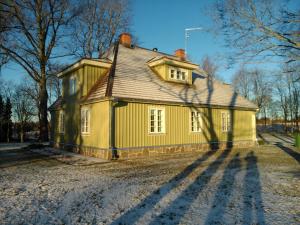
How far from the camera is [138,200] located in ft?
19.5

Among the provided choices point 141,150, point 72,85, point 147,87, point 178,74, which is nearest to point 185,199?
point 141,150

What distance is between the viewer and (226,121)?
18984 mm

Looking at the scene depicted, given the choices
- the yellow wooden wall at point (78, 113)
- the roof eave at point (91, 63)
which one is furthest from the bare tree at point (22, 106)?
the roof eave at point (91, 63)

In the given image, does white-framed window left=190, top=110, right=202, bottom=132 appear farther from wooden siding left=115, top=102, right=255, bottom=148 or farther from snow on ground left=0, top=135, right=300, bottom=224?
snow on ground left=0, top=135, right=300, bottom=224

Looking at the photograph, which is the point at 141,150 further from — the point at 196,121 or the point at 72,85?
the point at 72,85

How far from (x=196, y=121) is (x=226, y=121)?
3522 millimetres

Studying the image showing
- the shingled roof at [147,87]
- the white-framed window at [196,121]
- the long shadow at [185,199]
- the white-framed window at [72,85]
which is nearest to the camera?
the long shadow at [185,199]

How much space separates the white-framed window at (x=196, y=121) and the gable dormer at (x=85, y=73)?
6.45 metres

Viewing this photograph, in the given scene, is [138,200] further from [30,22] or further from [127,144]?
[30,22]

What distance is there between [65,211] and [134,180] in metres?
3.06

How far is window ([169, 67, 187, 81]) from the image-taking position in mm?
17312

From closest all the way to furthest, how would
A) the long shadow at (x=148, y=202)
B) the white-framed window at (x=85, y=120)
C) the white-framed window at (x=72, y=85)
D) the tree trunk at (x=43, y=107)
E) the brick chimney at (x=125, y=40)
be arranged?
1. the long shadow at (x=148, y=202)
2. the white-framed window at (x=85, y=120)
3. the white-framed window at (x=72, y=85)
4. the brick chimney at (x=125, y=40)
5. the tree trunk at (x=43, y=107)

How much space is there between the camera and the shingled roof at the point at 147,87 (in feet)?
44.7

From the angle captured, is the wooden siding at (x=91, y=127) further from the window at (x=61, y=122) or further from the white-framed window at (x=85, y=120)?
the window at (x=61, y=122)
